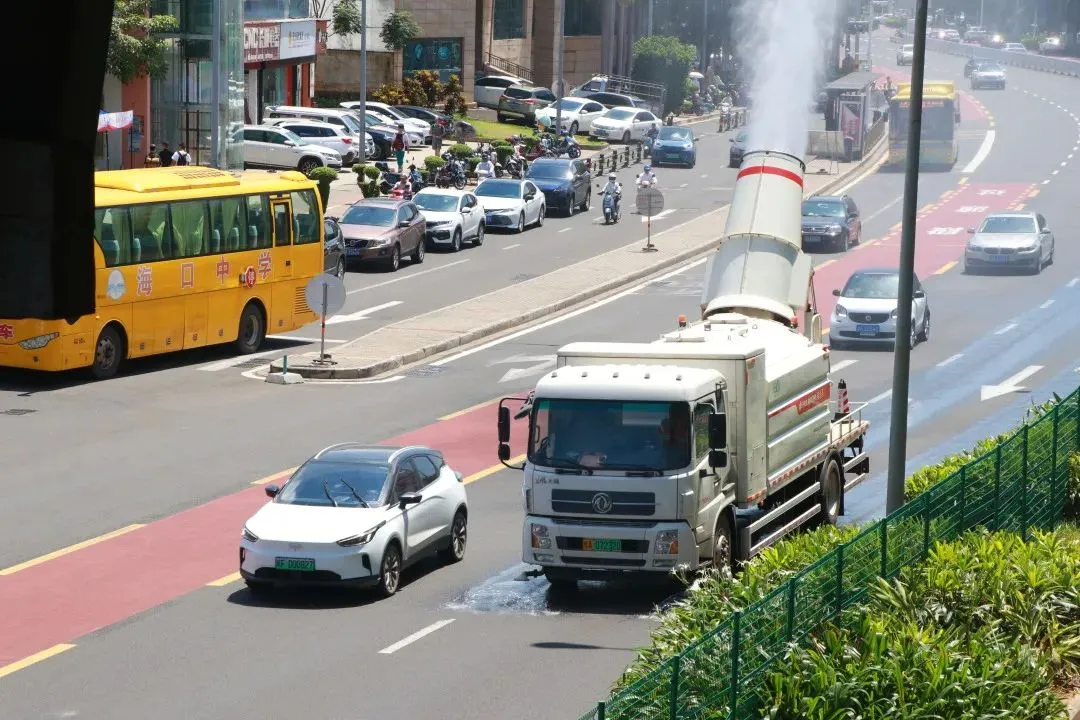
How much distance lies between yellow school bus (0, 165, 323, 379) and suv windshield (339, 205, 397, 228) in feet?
27.4

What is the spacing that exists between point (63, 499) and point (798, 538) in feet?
40.0

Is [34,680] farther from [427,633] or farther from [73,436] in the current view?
[73,436]

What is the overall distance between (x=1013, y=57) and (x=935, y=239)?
311ft

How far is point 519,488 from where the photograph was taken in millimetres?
25859

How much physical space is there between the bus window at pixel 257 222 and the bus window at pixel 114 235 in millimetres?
3650

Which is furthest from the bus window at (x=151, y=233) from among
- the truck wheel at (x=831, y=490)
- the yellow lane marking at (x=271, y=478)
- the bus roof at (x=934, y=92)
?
the bus roof at (x=934, y=92)

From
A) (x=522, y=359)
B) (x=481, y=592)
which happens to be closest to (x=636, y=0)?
(x=522, y=359)

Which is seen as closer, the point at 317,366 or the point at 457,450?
the point at 457,450

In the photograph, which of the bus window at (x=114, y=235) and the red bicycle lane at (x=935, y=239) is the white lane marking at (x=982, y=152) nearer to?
the red bicycle lane at (x=935, y=239)

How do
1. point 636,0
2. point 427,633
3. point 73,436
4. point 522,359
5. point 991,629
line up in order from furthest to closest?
point 636,0 → point 522,359 → point 73,436 → point 427,633 → point 991,629

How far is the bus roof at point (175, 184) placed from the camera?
32684mm

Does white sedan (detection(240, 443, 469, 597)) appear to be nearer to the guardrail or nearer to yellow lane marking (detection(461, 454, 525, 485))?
yellow lane marking (detection(461, 454, 525, 485))

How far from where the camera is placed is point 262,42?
69438 millimetres

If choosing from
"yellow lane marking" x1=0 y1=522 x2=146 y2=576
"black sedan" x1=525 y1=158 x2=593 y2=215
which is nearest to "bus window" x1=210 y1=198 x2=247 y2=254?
"yellow lane marking" x1=0 y1=522 x2=146 y2=576
